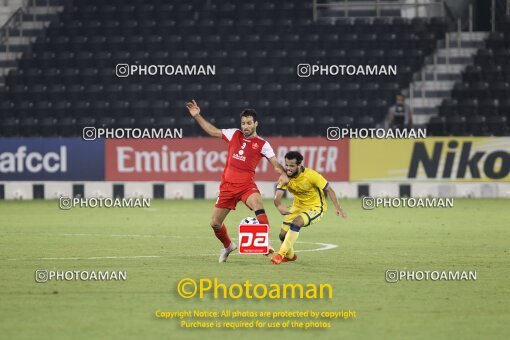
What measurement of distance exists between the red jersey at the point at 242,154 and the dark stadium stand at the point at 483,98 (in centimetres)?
1822

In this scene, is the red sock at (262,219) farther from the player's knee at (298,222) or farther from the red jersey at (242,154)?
the red jersey at (242,154)

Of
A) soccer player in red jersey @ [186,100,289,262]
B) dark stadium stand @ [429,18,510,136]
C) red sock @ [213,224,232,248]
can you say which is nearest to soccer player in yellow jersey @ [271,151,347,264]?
soccer player in red jersey @ [186,100,289,262]

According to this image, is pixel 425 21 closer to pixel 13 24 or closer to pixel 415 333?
pixel 13 24

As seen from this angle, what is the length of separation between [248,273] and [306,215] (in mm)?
2056

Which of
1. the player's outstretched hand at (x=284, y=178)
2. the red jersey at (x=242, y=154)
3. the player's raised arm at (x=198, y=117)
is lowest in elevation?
the player's outstretched hand at (x=284, y=178)

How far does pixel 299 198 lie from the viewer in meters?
15.7

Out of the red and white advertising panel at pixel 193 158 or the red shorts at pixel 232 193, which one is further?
the red and white advertising panel at pixel 193 158

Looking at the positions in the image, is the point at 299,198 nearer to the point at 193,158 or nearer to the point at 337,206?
the point at 337,206

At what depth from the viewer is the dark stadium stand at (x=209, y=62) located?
3450cm

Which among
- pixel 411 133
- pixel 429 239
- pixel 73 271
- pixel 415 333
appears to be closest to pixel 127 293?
pixel 73 271

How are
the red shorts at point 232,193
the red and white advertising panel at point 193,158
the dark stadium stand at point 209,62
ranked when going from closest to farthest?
the red shorts at point 232,193 < the red and white advertising panel at point 193,158 < the dark stadium stand at point 209,62

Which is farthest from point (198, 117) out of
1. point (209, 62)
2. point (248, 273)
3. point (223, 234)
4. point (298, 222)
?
point (209, 62)

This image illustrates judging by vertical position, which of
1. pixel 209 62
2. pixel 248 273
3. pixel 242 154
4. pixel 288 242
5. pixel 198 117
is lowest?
pixel 248 273

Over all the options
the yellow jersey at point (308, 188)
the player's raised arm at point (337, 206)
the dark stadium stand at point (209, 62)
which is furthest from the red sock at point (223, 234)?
the dark stadium stand at point (209, 62)
